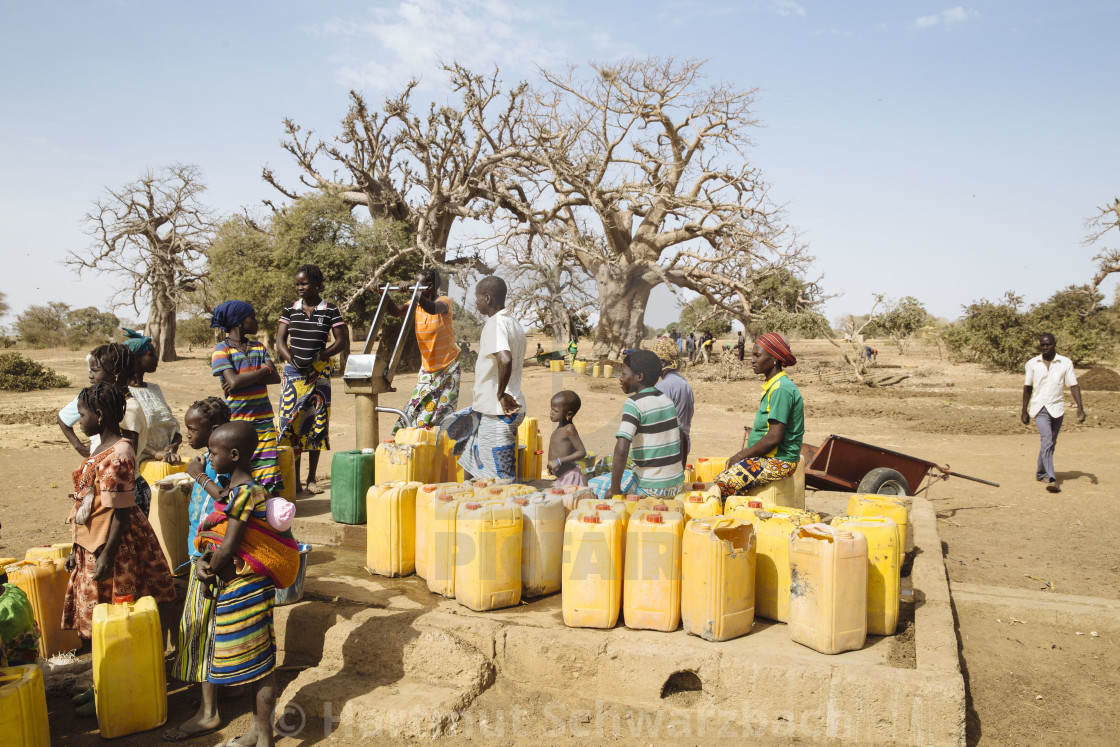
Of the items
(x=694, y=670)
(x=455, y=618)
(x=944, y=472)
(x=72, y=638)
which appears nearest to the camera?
(x=694, y=670)

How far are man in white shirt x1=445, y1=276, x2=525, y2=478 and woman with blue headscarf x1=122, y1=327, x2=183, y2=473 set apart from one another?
201 centimetres

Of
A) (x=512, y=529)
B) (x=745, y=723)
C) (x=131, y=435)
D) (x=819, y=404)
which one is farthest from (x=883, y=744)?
(x=819, y=404)

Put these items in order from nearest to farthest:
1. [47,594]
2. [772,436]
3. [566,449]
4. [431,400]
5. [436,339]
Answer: [47,594], [772,436], [566,449], [436,339], [431,400]

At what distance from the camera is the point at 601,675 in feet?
10.6

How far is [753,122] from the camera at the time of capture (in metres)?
Result: 24.5

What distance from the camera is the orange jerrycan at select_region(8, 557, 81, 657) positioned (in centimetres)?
361

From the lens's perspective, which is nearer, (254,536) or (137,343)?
(254,536)

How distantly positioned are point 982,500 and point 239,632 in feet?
25.1

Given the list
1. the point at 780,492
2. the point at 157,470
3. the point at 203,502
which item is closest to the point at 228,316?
the point at 157,470

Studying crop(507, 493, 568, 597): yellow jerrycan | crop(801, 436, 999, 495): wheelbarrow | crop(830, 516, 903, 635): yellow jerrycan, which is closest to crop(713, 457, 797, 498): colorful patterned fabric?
crop(830, 516, 903, 635): yellow jerrycan

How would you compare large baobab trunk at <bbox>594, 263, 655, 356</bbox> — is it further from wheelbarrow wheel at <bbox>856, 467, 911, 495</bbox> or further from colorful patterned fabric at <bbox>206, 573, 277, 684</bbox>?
colorful patterned fabric at <bbox>206, 573, 277, 684</bbox>

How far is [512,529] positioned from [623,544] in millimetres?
550

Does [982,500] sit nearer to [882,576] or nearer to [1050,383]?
[1050,383]

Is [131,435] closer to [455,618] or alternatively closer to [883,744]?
[455,618]
